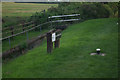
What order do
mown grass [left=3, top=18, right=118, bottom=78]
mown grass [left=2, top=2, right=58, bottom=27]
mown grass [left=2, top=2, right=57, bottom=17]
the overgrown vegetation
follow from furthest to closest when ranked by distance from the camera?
mown grass [left=2, top=2, right=57, bottom=17]
the overgrown vegetation
mown grass [left=2, top=2, right=58, bottom=27]
mown grass [left=3, top=18, right=118, bottom=78]

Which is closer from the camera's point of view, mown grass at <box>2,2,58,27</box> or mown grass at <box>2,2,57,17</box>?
mown grass at <box>2,2,58,27</box>

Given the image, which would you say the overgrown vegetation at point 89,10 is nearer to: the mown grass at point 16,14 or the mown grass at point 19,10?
the mown grass at point 16,14

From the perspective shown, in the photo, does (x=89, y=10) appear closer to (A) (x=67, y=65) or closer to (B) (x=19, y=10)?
(B) (x=19, y=10)

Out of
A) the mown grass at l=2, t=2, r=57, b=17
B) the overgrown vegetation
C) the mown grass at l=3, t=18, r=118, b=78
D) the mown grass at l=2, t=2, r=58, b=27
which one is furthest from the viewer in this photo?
the mown grass at l=2, t=2, r=57, b=17

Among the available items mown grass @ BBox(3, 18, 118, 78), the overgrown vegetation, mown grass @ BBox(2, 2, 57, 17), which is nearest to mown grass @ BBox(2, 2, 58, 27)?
mown grass @ BBox(2, 2, 57, 17)

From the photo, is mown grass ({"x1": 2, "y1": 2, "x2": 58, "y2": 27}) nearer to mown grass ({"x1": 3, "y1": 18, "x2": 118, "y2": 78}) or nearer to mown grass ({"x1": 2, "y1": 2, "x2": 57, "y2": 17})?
mown grass ({"x1": 2, "y1": 2, "x2": 57, "y2": 17})

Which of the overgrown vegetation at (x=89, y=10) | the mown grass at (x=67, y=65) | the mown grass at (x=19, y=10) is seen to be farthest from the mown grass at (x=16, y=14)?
the mown grass at (x=67, y=65)

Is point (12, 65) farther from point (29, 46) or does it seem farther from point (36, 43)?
point (36, 43)

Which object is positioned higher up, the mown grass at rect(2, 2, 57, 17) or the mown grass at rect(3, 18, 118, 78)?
the mown grass at rect(2, 2, 57, 17)

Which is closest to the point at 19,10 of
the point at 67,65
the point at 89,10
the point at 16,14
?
the point at 16,14

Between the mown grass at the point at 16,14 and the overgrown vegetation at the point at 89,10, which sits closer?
the mown grass at the point at 16,14

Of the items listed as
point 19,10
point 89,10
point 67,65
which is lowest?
point 67,65

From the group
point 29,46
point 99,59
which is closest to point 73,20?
point 29,46

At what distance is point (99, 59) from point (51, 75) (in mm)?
2227
